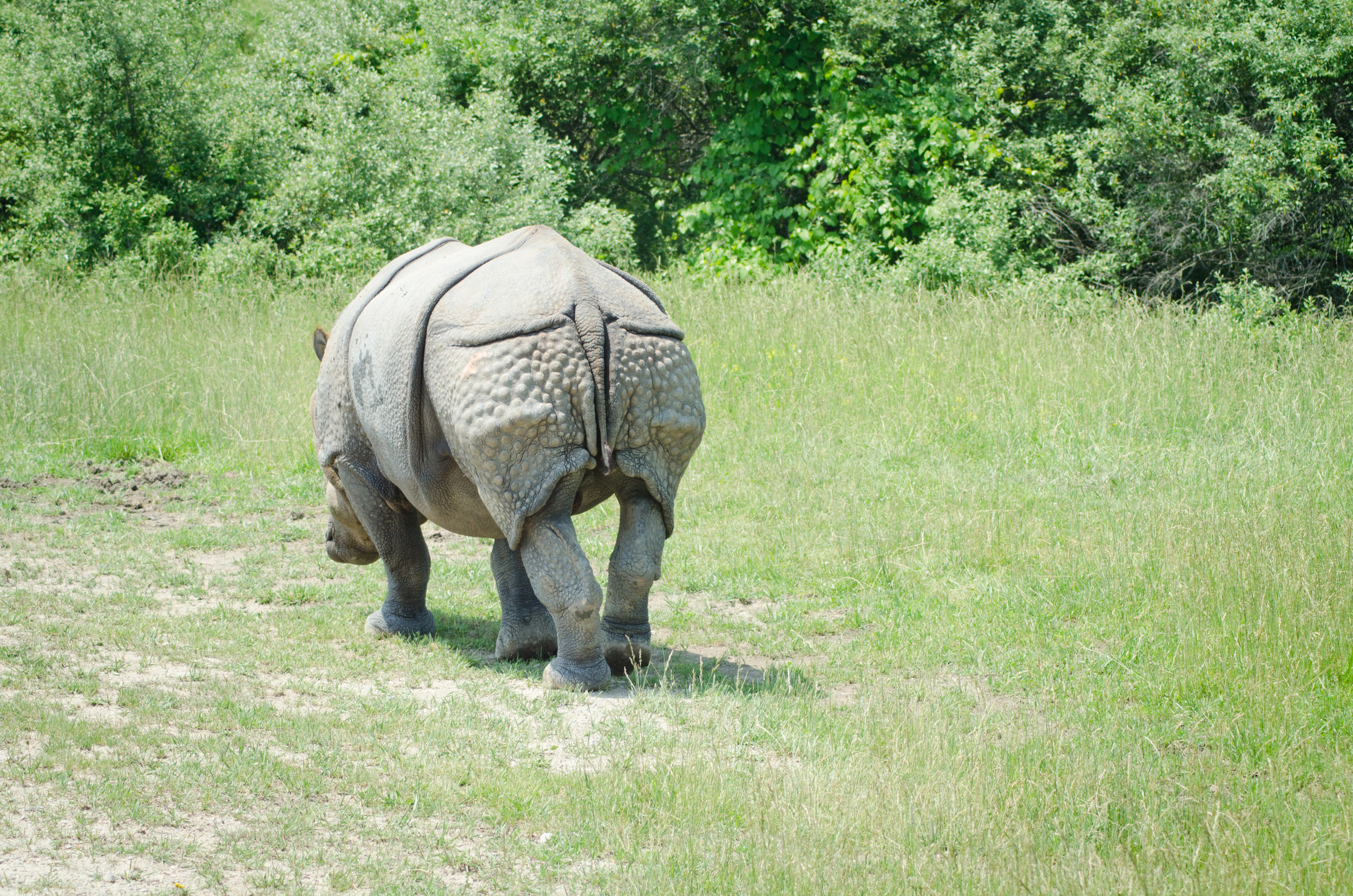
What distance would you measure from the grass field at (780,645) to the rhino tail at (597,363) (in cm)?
101

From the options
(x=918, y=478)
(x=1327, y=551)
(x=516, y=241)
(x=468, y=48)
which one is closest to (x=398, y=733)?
(x=516, y=241)

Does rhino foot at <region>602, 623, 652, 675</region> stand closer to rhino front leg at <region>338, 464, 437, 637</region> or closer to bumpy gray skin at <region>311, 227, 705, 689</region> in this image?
bumpy gray skin at <region>311, 227, 705, 689</region>

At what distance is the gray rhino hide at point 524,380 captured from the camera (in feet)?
16.1

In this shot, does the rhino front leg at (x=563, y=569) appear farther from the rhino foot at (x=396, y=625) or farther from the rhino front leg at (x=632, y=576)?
the rhino foot at (x=396, y=625)

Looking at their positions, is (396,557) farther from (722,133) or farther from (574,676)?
(722,133)

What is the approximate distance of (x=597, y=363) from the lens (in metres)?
4.97

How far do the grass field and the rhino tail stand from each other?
1009mm

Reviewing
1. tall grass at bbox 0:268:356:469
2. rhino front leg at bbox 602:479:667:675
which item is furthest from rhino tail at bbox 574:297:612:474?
tall grass at bbox 0:268:356:469

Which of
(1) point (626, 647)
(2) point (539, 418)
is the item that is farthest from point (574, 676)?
(2) point (539, 418)

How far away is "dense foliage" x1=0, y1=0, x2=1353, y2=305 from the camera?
14.6 meters

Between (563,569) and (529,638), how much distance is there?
95 cm

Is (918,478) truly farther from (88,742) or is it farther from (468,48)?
(468,48)

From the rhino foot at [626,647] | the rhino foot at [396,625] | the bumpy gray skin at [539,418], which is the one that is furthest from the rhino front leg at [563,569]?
the rhino foot at [396,625]

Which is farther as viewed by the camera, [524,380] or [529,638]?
[529,638]
